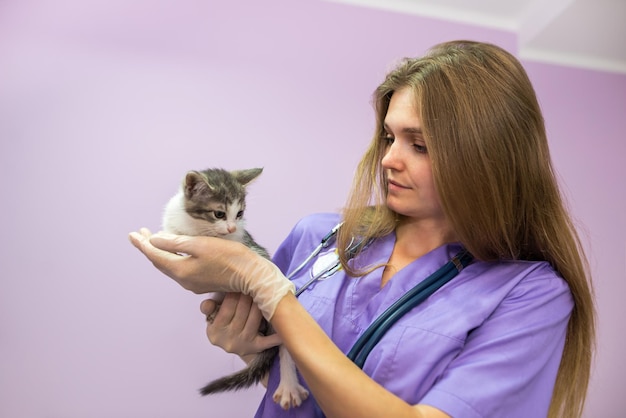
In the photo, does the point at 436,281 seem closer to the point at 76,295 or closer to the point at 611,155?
the point at 76,295

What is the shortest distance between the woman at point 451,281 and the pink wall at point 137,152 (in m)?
0.95

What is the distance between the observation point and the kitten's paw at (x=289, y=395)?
1147 mm

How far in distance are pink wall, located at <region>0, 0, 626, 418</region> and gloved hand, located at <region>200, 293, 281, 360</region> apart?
2.90ft

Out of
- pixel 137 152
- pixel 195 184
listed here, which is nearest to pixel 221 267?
pixel 195 184

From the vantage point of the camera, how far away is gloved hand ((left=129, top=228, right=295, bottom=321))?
1.08 metres

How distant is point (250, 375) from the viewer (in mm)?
1243

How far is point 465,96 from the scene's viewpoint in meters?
1.07

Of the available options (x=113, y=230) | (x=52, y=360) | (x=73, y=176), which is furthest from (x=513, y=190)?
(x=52, y=360)

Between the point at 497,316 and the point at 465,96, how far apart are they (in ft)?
1.64

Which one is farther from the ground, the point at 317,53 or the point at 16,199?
the point at 317,53

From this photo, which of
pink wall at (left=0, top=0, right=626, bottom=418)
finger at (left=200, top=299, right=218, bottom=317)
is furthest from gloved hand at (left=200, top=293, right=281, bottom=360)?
pink wall at (left=0, top=0, right=626, bottom=418)

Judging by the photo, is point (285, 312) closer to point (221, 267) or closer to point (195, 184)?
point (221, 267)

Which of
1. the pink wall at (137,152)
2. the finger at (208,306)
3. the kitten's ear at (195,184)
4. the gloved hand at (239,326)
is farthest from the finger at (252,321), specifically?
the pink wall at (137,152)

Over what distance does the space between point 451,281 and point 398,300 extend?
0.46ft
